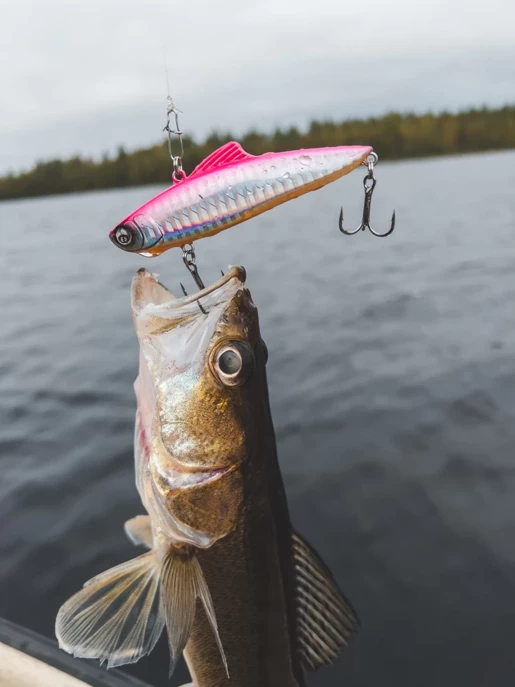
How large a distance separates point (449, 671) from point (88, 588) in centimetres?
228

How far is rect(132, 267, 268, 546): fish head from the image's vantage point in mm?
2156

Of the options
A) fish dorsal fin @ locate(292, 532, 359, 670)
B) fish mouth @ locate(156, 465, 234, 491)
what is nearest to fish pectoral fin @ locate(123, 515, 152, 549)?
fish mouth @ locate(156, 465, 234, 491)

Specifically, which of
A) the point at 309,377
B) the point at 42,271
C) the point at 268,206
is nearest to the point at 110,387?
the point at 309,377

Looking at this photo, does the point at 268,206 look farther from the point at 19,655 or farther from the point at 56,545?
the point at 56,545

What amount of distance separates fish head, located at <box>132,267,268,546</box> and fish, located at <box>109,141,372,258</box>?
40cm

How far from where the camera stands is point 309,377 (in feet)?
24.0

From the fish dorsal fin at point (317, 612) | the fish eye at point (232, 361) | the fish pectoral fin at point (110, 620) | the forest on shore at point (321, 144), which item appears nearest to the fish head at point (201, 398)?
the fish eye at point (232, 361)

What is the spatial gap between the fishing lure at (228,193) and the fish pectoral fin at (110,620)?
4.70ft

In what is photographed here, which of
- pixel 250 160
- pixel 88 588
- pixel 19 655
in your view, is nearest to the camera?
pixel 250 160

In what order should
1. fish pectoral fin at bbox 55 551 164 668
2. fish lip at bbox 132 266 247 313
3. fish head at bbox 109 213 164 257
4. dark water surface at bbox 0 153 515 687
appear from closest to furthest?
fish head at bbox 109 213 164 257, fish lip at bbox 132 266 247 313, fish pectoral fin at bbox 55 551 164 668, dark water surface at bbox 0 153 515 687

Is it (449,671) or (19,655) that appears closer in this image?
(19,655)

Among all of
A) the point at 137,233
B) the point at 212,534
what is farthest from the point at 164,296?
the point at 212,534

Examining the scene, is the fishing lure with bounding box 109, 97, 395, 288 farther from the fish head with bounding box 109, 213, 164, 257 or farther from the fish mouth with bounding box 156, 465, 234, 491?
the fish mouth with bounding box 156, 465, 234, 491

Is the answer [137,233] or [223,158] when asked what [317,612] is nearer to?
[137,233]
